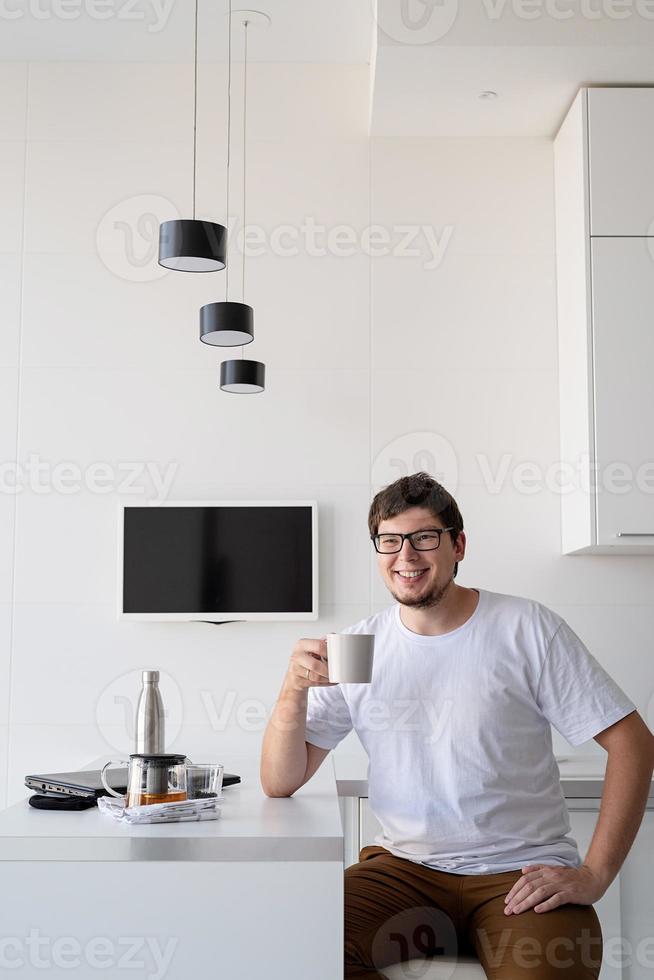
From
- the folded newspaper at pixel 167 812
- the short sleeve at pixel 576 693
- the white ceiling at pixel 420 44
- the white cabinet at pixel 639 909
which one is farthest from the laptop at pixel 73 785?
the white ceiling at pixel 420 44

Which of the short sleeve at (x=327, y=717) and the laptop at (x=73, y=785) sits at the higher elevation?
the short sleeve at (x=327, y=717)

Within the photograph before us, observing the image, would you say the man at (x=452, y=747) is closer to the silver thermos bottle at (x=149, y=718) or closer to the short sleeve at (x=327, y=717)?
the short sleeve at (x=327, y=717)

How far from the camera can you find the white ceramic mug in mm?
1713

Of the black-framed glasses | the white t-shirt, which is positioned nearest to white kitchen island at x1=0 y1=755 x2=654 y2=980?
the white t-shirt

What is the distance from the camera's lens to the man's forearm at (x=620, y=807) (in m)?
1.82

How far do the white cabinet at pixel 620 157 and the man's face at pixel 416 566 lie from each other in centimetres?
142

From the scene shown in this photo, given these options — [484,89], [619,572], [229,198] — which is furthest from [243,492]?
[484,89]

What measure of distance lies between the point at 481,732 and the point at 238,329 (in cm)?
126

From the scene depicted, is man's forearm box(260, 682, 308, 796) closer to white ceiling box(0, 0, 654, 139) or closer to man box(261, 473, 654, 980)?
man box(261, 473, 654, 980)

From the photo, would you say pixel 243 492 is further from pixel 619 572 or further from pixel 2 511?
pixel 619 572

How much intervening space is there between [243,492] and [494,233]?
1.18 m

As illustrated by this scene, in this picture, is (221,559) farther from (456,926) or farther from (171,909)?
(171,909)

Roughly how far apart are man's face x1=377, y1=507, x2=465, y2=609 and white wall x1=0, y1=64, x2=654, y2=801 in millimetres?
1253

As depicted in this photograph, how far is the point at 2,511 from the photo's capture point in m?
3.31
